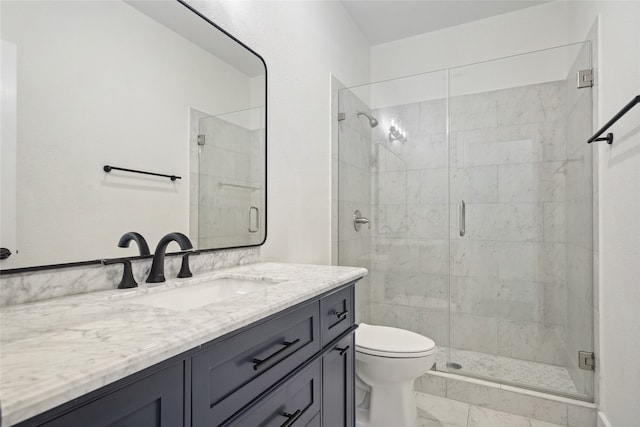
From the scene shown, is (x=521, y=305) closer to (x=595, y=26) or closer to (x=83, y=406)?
(x=595, y=26)

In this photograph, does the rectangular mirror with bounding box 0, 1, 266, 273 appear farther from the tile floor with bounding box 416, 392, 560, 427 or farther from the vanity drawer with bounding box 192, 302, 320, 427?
the tile floor with bounding box 416, 392, 560, 427

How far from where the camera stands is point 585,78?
201 centimetres

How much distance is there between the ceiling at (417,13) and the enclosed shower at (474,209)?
520 millimetres

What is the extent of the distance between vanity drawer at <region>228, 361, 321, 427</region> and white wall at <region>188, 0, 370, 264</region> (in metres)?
0.74

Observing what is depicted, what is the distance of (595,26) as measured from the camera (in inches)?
73.4

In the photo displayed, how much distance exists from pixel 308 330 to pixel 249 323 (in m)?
0.34

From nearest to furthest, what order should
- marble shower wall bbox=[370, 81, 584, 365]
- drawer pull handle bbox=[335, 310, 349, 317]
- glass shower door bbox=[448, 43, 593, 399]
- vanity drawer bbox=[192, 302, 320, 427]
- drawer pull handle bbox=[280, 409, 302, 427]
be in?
vanity drawer bbox=[192, 302, 320, 427] → drawer pull handle bbox=[280, 409, 302, 427] → drawer pull handle bbox=[335, 310, 349, 317] → glass shower door bbox=[448, 43, 593, 399] → marble shower wall bbox=[370, 81, 584, 365]

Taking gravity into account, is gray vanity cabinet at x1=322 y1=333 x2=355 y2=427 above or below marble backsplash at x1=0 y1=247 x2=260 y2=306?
below

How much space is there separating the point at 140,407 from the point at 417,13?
3.06 m

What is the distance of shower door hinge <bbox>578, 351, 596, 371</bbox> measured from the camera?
1.92 m

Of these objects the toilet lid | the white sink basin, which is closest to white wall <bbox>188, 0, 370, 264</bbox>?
the white sink basin

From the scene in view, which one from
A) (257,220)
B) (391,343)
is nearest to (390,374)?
(391,343)

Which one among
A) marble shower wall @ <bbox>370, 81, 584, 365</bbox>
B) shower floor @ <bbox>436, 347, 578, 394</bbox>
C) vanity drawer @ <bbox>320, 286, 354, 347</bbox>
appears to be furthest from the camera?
marble shower wall @ <bbox>370, 81, 584, 365</bbox>

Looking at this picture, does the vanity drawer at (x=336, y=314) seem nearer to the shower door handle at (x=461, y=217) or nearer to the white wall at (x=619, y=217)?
the white wall at (x=619, y=217)
